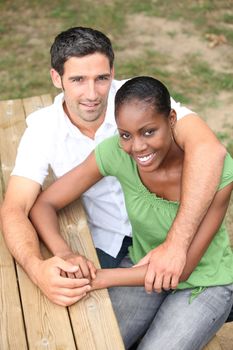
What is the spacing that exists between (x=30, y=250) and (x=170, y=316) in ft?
2.22

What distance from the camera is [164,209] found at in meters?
3.00

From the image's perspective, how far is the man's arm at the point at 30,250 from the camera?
8.70 ft

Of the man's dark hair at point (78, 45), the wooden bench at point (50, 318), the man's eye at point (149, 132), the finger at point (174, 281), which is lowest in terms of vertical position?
the finger at point (174, 281)

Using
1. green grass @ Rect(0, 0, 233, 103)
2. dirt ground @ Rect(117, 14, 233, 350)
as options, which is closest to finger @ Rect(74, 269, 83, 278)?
dirt ground @ Rect(117, 14, 233, 350)

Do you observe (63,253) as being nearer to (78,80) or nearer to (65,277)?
(65,277)

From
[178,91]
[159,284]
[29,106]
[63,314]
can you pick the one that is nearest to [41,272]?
[63,314]

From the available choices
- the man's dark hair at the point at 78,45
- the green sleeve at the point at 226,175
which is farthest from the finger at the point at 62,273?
the man's dark hair at the point at 78,45

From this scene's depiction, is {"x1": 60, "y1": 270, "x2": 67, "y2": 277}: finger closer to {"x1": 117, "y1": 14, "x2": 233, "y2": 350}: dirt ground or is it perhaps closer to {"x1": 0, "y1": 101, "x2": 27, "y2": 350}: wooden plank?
{"x1": 0, "y1": 101, "x2": 27, "y2": 350}: wooden plank

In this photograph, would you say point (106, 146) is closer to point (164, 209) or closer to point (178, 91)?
point (164, 209)

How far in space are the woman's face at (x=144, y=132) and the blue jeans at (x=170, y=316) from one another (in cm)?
63

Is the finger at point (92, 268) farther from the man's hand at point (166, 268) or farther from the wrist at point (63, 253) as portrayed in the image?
the man's hand at point (166, 268)

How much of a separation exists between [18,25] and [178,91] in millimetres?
2180

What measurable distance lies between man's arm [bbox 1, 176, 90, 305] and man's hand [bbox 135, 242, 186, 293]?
29cm

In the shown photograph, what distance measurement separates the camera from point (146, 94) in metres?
2.75
